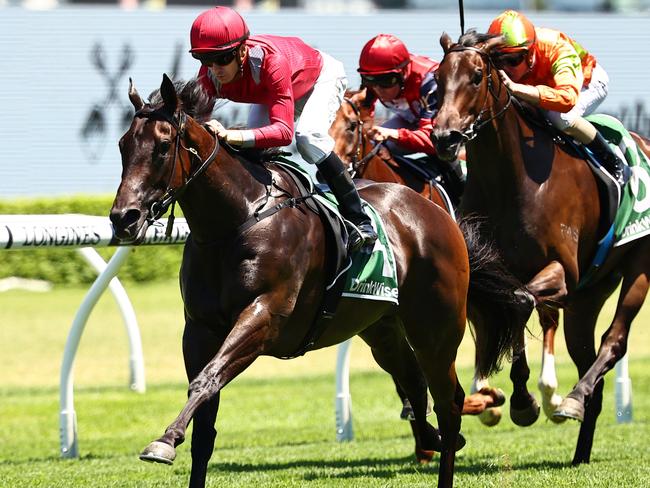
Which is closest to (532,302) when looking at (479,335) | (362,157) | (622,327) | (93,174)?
(479,335)

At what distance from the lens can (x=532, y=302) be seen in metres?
5.63

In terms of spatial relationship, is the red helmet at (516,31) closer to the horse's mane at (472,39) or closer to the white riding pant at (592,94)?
the horse's mane at (472,39)

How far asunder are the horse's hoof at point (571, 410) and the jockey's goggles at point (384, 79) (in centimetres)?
222

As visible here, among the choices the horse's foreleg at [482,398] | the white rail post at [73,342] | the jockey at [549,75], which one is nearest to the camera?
the jockey at [549,75]

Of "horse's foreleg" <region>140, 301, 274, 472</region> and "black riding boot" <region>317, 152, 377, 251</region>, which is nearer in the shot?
"horse's foreleg" <region>140, 301, 274, 472</region>

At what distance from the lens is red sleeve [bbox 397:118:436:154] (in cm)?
687

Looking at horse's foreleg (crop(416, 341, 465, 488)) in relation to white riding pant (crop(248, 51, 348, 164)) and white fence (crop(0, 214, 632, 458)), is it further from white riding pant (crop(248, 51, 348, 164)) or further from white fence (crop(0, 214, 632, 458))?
white fence (crop(0, 214, 632, 458))

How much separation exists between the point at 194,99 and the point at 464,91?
1.60m

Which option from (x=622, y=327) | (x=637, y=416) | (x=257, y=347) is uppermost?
(x=257, y=347)

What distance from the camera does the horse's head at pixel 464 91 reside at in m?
5.39

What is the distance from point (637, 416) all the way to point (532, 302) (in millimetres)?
3573

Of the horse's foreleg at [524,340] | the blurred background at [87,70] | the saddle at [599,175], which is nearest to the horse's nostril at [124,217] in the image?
the horse's foreleg at [524,340]

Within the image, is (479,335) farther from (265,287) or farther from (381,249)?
(265,287)

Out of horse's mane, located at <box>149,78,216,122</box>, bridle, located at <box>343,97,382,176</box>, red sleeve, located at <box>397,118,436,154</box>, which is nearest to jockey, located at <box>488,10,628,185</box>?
red sleeve, located at <box>397,118,436,154</box>
